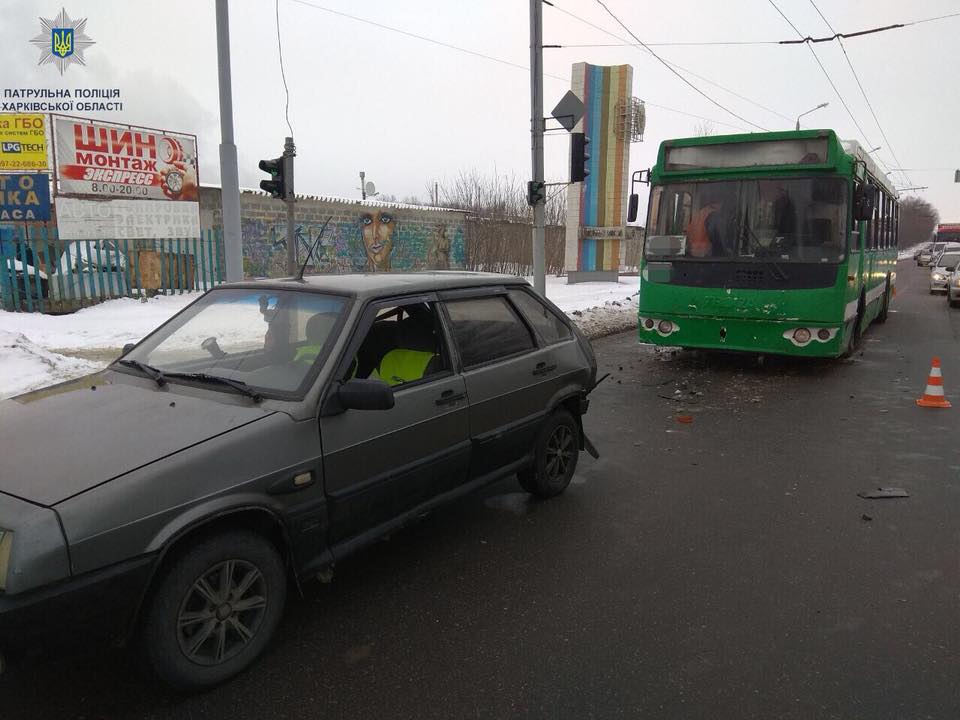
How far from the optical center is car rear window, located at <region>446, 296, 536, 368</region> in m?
4.09

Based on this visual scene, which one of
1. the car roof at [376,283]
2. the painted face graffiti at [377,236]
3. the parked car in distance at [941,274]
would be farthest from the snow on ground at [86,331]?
the parked car in distance at [941,274]

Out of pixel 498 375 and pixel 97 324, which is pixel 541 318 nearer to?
pixel 498 375

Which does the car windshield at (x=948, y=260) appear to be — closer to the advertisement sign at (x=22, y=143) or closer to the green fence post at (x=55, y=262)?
the green fence post at (x=55, y=262)

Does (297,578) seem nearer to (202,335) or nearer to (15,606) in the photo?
(15,606)

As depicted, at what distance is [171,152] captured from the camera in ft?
55.4

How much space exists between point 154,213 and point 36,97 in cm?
488

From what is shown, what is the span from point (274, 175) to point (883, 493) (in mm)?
8702

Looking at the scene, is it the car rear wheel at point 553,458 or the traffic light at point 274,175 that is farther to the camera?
the traffic light at point 274,175

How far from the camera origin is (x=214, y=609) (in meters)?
2.77

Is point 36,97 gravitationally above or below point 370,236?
above

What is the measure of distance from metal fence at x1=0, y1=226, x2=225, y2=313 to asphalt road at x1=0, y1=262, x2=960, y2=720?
13461 mm

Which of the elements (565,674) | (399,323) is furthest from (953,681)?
(399,323)

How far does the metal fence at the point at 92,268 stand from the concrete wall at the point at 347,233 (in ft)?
4.71

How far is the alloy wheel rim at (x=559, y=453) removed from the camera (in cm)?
494
